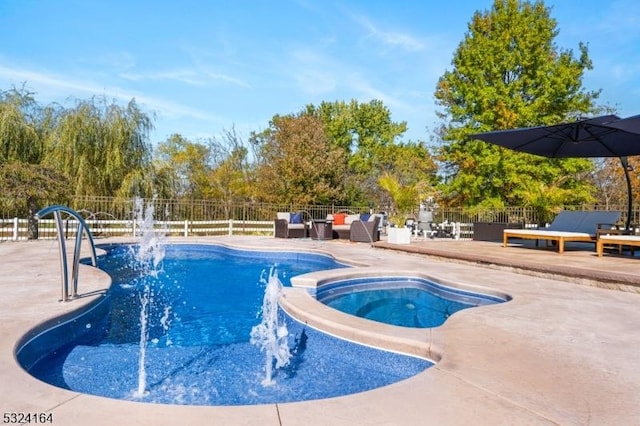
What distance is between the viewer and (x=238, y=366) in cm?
Answer: 313

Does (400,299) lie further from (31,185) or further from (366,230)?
(31,185)

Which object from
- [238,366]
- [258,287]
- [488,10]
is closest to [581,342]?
[238,366]

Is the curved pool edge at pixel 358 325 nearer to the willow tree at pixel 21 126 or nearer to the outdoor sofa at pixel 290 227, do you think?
the outdoor sofa at pixel 290 227

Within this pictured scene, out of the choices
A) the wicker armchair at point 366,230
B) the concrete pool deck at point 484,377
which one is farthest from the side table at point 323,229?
the concrete pool deck at point 484,377

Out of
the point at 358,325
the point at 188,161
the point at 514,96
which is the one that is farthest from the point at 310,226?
the point at 188,161

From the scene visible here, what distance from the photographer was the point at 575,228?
29.6ft

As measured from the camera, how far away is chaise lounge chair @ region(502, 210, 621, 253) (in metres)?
8.03

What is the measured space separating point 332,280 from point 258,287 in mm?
1482

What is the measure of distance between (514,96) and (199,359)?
18.1 meters

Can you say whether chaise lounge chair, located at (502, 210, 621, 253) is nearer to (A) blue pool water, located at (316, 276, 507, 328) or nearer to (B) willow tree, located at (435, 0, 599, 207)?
(A) blue pool water, located at (316, 276, 507, 328)

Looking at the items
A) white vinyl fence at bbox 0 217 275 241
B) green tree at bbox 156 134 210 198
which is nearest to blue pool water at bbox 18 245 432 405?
white vinyl fence at bbox 0 217 275 241

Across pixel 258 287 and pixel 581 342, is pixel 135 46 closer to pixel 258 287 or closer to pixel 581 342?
pixel 258 287

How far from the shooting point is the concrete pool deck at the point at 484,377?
1.85 m

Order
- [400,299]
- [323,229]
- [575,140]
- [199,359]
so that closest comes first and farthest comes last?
[199,359], [400,299], [575,140], [323,229]
